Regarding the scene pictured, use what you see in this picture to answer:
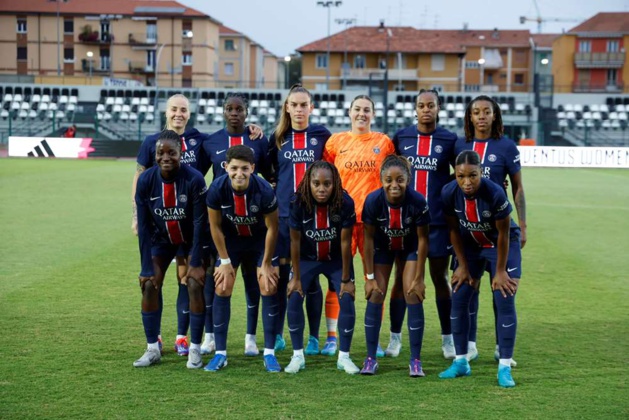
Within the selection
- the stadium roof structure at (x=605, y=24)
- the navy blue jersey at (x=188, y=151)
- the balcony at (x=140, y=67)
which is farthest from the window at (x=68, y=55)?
the navy blue jersey at (x=188, y=151)

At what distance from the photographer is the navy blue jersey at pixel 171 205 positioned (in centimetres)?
685

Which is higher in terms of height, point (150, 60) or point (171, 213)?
point (150, 60)

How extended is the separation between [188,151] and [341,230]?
1725 mm

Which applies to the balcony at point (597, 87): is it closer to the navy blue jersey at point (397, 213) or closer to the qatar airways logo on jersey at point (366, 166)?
the qatar airways logo on jersey at point (366, 166)

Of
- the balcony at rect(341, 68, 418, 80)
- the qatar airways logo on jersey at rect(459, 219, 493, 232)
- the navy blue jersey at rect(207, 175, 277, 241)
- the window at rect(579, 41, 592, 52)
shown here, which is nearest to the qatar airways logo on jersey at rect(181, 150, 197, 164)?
the navy blue jersey at rect(207, 175, 277, 241)

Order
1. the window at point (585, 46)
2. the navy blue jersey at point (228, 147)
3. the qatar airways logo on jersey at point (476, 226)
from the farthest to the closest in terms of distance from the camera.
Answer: the window at point (585, 46) → the navy blue jersey at point (228, 147) → the qatar airways logo on jersey at point (476, 226)

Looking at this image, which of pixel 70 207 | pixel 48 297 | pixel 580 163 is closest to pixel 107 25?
pixel 580 163

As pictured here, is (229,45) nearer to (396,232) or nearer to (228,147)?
(228,147)

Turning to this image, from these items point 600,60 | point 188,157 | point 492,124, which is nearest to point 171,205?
point 188,157

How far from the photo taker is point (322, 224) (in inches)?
266

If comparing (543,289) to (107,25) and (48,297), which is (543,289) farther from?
(107,25)

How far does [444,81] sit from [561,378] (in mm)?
82008

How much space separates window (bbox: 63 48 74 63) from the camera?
301 feet

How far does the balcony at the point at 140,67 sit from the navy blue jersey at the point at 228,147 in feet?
274
